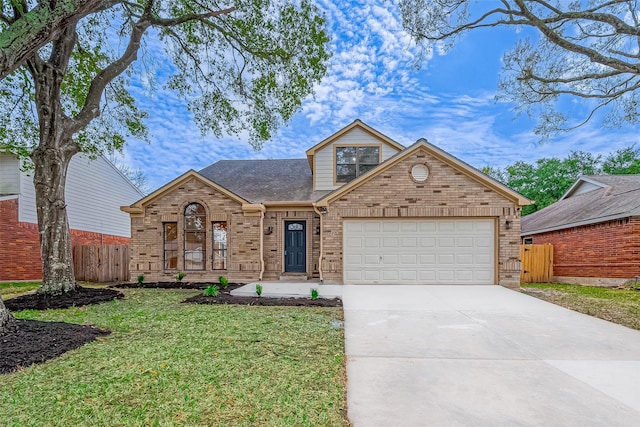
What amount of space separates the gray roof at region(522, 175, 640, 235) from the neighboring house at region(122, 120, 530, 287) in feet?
14.9

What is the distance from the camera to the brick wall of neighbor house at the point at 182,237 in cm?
1140

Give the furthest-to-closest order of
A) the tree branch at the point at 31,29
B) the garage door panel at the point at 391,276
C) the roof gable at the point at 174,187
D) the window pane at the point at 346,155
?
the window pane at the point at 346,155 < the roof gable at the point at 174,187 < the garage door panel at the point at 391,276 < the tree branch at the point at 31,29

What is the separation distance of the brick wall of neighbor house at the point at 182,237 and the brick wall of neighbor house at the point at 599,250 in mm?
12825

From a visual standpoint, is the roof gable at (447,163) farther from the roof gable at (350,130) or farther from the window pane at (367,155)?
the window pane at (367,155)

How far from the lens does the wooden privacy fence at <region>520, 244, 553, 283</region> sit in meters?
13.2

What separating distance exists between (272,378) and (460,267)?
27.9 feet

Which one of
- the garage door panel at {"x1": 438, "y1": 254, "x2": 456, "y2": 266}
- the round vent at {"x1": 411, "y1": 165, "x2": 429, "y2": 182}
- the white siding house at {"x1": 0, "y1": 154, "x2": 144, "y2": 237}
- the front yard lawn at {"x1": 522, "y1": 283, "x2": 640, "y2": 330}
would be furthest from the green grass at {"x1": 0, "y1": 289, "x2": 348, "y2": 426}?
the white siding house at {"x1": 0, "y1": 154, "x2": 144, "y2": 237}

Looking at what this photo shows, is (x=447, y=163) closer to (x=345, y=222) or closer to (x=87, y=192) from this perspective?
(x=345, y=222)

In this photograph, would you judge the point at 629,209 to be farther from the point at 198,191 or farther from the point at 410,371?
the point at 198,191

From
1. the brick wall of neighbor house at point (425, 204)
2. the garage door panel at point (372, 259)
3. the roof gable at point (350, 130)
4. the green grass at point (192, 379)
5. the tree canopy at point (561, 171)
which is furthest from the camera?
the tree canopy at point (561, 171)

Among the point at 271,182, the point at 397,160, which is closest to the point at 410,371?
the point at 397,160

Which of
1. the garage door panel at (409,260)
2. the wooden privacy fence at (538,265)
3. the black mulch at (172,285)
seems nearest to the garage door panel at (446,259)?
the garage door panel at (409,260)

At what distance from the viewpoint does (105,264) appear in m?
13.2

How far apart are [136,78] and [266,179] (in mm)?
6080
